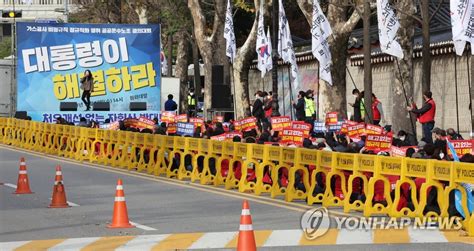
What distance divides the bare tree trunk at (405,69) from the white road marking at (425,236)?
1470 cm

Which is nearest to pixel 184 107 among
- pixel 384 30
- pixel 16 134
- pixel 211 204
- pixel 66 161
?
pixel 16 134

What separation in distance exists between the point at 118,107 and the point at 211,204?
18970mm

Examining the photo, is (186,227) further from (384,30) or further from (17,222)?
(384,30)

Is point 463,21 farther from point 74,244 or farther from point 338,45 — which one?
point 338,45

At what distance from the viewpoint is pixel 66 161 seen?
3084 centimetres

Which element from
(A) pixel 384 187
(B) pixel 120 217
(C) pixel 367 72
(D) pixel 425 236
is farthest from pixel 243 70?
(D) pixel 425 236

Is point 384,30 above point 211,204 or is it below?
above

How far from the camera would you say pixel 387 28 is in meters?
26.0

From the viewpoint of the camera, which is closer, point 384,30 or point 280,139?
point 280,139

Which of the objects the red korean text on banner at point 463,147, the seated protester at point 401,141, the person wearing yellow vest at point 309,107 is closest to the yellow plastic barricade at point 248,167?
the seated protester at point 401,141

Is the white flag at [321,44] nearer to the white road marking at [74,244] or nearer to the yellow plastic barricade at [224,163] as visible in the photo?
the yellow plastic barricade at [224,163]

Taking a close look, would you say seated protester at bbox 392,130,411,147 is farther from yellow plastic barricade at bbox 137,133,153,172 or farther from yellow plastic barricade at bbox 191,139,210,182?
yellow plastic barricade at bbox 137,133,153,172

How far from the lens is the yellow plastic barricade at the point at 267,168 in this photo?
20203 millimetres

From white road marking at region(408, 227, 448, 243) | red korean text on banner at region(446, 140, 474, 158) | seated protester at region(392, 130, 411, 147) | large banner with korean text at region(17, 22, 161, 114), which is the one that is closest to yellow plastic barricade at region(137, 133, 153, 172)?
seated protester at region(392, 130, 411, 147)
